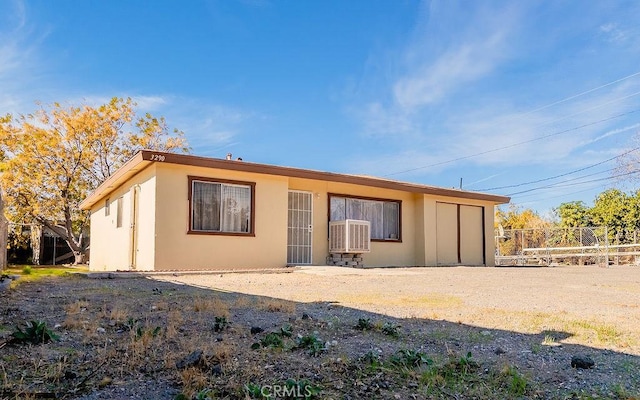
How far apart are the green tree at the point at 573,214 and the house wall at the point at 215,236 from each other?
21.2 metres

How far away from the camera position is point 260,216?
1126 cm

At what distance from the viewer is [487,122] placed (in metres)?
24.9

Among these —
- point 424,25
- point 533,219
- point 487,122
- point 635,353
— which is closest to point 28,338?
point 635,353

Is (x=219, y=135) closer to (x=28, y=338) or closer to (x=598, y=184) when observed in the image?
(x=28, y=338)

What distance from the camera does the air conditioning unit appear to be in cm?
1217

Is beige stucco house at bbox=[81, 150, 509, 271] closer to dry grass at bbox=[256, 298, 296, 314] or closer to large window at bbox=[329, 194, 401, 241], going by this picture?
large window at bbox=[329, 194, 401, 241]

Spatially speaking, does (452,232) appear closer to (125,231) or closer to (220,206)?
(220,206)

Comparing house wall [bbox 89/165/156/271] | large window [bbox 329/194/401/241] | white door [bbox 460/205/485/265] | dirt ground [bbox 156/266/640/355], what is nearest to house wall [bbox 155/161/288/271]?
house wall [bbox 89/165/156/271]

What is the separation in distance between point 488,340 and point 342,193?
9.71m

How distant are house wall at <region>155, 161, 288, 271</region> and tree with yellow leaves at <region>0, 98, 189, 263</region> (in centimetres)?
1126

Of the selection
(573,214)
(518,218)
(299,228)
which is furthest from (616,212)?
(299,228)

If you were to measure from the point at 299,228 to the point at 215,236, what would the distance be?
2.54 meters

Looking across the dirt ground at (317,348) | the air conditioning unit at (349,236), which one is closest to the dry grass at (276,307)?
the dirt ground at (317,348)

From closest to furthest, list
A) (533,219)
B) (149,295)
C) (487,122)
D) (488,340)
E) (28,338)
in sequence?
(28,338) → (488,340) → (149,295) → (487,122) → (533,219)
